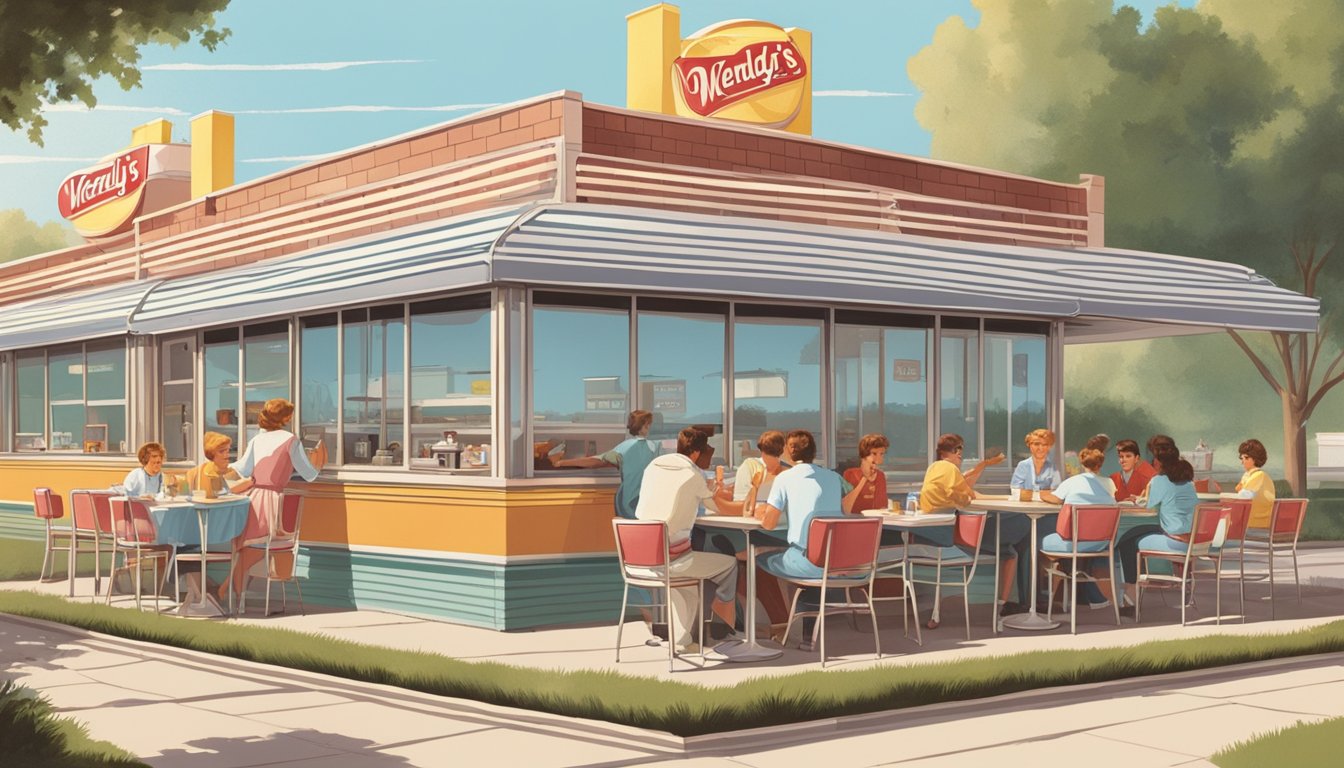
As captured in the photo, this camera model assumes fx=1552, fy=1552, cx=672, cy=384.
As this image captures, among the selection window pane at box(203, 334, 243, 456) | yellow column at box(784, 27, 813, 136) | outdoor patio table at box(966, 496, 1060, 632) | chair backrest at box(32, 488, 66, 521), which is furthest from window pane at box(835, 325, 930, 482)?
chair backrest at box(32, 488, 66, 521)

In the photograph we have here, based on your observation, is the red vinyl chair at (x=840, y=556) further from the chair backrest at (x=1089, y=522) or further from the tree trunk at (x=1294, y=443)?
the tree trunk at (x=1294, y=443)

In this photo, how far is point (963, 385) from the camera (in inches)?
642

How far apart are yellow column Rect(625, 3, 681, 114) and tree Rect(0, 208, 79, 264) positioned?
110m

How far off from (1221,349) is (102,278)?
167 ft

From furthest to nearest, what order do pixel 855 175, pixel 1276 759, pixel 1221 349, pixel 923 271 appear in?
pixel 1221 349
pixel 855 175
pixel 923 271
pixel 1276 759

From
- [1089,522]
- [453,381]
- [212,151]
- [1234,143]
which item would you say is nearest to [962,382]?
[1089,522]

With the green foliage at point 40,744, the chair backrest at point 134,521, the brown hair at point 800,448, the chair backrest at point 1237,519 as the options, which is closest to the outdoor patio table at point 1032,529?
the chair backrest at point 1237,519

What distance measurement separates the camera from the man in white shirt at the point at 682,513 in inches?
431

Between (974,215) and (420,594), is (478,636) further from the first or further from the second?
(974,215)

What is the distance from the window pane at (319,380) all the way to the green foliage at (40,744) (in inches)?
317

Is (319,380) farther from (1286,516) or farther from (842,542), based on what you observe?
(1286,516)

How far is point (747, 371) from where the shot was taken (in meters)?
14.7

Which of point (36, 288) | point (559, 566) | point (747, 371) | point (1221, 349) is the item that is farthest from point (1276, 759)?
point (1221, 349)

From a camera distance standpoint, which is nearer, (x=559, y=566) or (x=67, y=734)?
(x=67, y=734)
